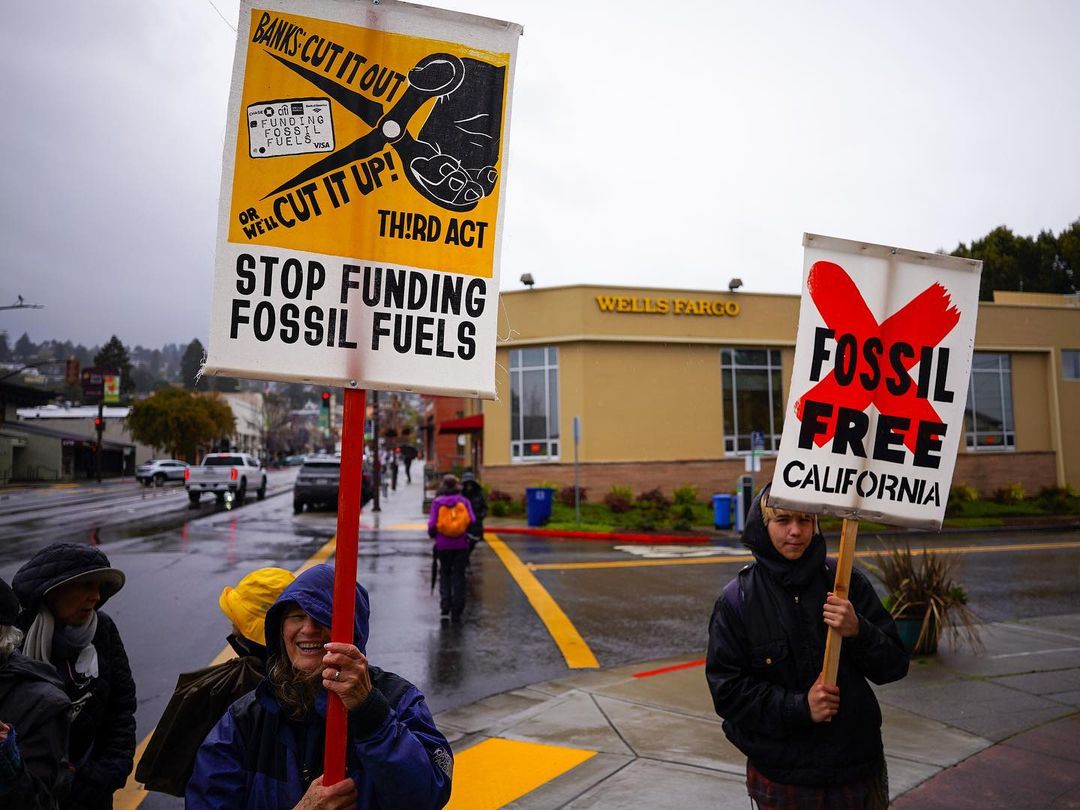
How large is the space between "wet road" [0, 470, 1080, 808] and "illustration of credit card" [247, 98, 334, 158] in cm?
403

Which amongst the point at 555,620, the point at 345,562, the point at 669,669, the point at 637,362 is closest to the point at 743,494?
the point at 637,362

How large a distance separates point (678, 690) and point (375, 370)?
509 cm

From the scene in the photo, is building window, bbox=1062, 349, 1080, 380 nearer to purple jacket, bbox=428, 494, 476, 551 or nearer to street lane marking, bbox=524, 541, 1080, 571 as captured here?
street lane marking, bbox=524, 541, 1080, 571

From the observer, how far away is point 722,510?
21156 mm

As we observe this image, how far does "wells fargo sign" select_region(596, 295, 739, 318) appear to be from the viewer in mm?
27812

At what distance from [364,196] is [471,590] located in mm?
9748

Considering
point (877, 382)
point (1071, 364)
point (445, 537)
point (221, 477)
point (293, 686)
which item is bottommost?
point (445, 537)

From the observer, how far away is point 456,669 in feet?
24.8

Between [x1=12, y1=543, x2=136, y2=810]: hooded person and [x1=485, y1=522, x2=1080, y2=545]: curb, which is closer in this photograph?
[x1=12, y1=543, x2=136, y2=810]: hooded person

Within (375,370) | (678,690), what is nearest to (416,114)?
(375,370)

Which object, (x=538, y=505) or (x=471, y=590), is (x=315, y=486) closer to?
(x=538, y=505)

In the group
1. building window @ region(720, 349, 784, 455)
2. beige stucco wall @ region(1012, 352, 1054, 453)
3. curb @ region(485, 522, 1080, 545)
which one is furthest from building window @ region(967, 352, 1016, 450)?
curb @ region(485, 522, 1080, 545)

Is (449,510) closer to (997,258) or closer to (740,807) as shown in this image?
(740,807)

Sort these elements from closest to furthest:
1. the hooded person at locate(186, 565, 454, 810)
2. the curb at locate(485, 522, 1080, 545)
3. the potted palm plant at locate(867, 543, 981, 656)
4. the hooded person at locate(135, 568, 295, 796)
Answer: the hooded person at locate(186, 565, 454, 810) < the hooded person at locate(135, 568, 295, 796) < the potted palm plant at locate(867, 543, 981, 656) < the curb at locate(485, 522, 1080, 545)
